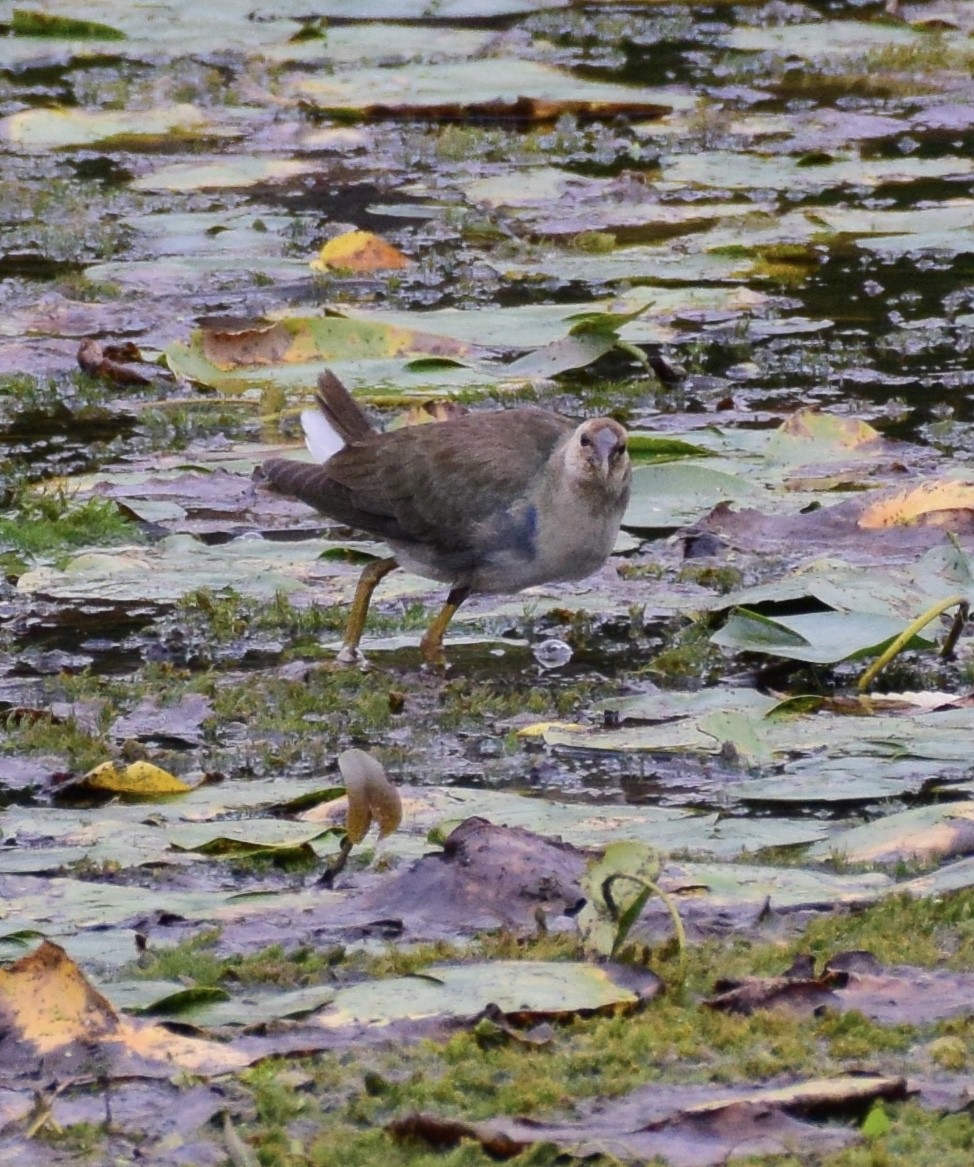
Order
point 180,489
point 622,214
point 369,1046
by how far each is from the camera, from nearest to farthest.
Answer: point 369,1046
point 180,489
point 622,214

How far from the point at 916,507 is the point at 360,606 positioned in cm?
164

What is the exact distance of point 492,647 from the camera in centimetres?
626

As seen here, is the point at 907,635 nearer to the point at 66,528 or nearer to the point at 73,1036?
the point at 73,1036

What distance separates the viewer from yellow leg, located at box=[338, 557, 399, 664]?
6.02m

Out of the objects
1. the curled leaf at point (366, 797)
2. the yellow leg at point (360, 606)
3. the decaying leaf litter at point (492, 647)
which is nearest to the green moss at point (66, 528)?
the decaying leaf litter at point (492, 647)

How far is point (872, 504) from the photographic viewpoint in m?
6.58

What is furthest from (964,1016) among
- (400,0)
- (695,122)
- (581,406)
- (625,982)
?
(400,0)

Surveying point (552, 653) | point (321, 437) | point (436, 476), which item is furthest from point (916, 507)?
point (321, 437)

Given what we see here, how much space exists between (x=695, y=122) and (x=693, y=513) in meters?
6.63

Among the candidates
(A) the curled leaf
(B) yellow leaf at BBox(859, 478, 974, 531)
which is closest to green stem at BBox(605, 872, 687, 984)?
(A) the curled leaf

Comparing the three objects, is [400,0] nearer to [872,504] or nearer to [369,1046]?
[872,504]

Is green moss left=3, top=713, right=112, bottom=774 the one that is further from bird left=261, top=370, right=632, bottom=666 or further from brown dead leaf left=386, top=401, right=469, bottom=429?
brown dead leaf left=386, top=401, right=469, bottom=429

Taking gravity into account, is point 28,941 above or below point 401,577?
above

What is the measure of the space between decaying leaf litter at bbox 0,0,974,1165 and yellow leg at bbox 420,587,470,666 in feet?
0.38
